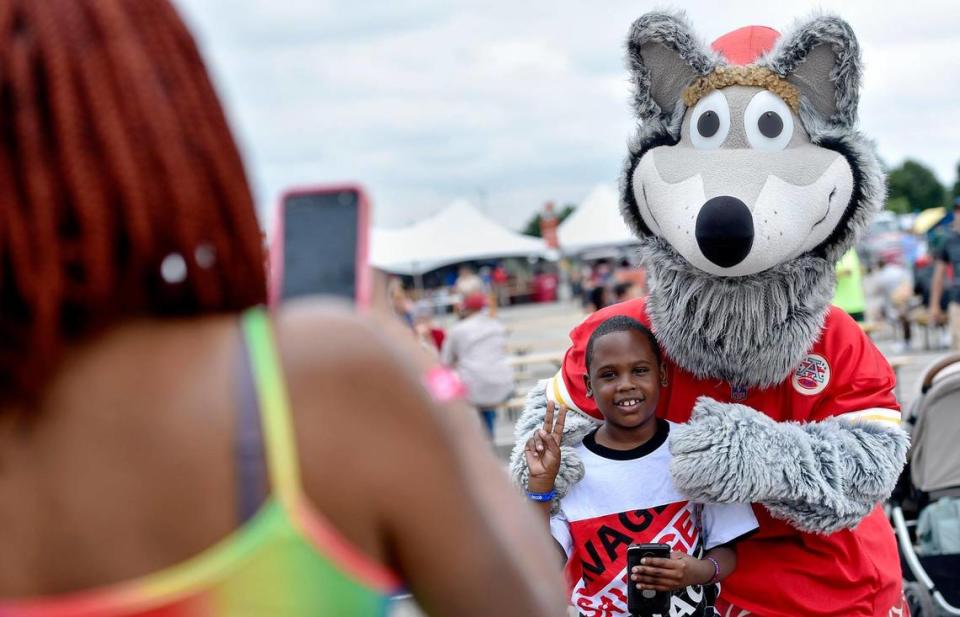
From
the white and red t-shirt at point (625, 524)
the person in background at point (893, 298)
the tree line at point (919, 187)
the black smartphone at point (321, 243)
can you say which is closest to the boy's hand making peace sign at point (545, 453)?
the white and red t-shirt at point (625, 524)

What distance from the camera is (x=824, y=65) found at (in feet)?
8.91

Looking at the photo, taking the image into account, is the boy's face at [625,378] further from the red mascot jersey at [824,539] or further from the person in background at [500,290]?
the person in background at [500,290]

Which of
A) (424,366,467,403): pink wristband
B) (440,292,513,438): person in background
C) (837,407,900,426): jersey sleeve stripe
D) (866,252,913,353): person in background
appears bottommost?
(866,252,913,353): person in background

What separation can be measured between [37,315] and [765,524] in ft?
6.99

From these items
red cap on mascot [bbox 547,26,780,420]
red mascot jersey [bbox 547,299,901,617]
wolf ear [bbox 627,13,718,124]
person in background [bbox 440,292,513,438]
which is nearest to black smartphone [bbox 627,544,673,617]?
red mascot jersey [bbox 547,299,901,617]

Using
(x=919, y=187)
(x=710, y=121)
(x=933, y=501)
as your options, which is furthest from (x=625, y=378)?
(x=919, y=187)

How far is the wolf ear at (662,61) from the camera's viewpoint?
A: 2832mm

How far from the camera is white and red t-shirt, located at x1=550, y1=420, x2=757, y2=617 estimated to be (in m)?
2.57

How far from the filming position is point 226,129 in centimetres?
101

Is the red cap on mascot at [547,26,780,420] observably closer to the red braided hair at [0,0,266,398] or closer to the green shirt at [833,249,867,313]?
the red braided hair at [0,0,266,398]

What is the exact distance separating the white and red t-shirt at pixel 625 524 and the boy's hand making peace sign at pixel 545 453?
108 mm

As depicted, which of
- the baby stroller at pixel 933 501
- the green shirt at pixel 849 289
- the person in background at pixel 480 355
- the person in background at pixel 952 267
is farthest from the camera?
the person in background at pixel 952 267

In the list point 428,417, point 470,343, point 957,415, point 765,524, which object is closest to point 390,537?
point 428,417

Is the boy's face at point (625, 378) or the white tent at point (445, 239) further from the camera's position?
the white tent at point (445, 239)
